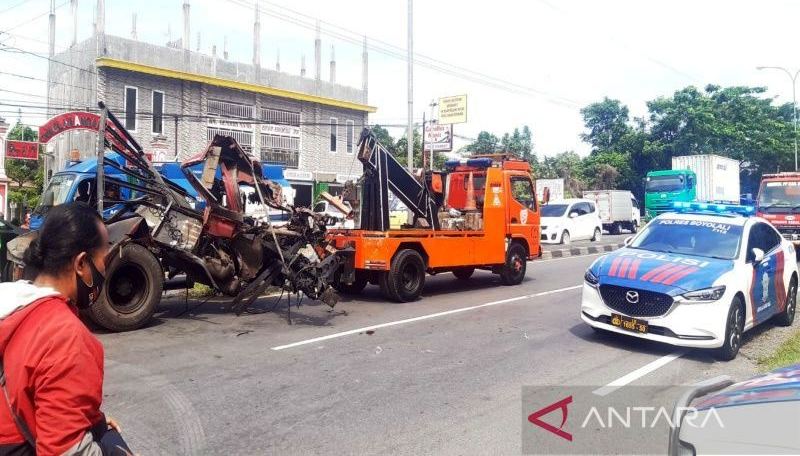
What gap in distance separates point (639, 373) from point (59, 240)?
18.6 feet

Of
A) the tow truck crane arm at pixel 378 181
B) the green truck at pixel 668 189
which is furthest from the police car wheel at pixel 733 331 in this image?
the green truck at pixel 668 189

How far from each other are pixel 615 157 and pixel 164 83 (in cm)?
3245

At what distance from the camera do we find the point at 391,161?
10.8 metres

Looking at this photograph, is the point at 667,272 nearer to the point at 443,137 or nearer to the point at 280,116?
the point at 443,137

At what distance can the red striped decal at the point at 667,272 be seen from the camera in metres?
6.71

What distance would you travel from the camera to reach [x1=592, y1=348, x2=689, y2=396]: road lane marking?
5551 mm

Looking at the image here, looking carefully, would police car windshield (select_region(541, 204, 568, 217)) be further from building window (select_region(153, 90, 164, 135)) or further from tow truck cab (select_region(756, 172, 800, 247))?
building window (select_region(153, 90, 164, 135))

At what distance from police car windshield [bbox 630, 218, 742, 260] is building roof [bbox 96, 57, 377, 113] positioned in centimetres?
2125

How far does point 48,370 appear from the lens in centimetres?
172

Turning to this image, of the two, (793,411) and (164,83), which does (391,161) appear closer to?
(793,411)

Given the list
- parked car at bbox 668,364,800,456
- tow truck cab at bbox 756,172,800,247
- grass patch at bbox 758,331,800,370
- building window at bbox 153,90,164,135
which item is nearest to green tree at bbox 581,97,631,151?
tow truck cab at bbox 756,172,800,247

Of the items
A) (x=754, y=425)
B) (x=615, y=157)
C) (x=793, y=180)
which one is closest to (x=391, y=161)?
(x=754, y=425)

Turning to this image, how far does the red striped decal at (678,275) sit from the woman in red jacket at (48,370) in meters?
6.13

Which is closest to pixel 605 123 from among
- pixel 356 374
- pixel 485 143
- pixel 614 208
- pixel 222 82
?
pixel 485 143
